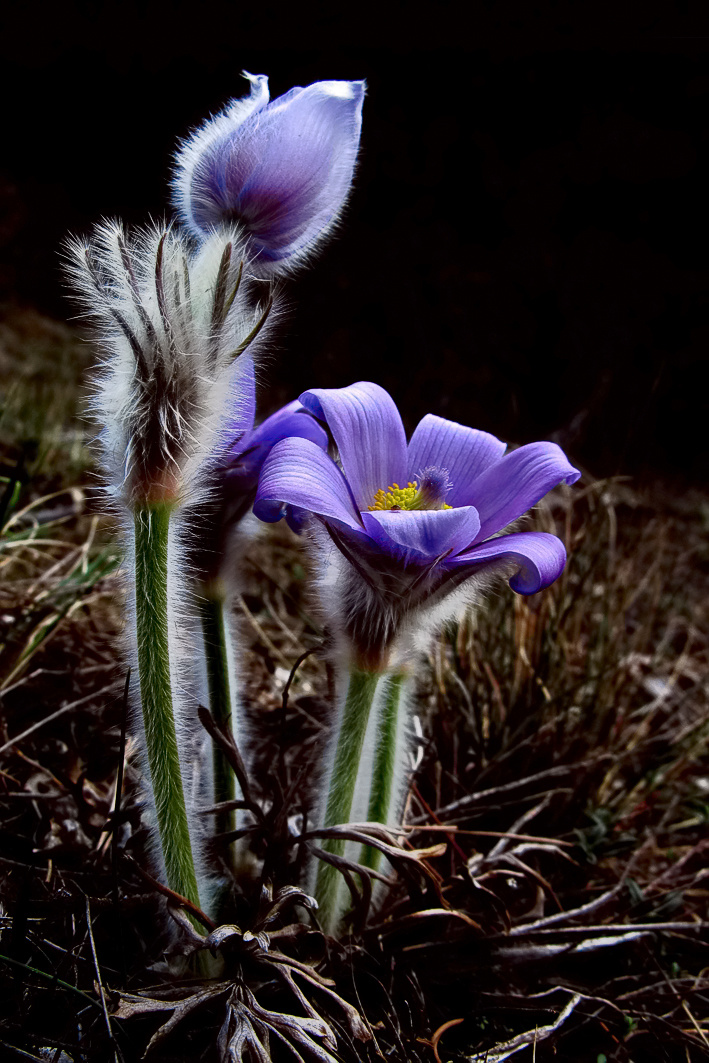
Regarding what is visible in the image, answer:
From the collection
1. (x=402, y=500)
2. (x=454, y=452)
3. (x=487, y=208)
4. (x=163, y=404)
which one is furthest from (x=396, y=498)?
(x=487, y=208)

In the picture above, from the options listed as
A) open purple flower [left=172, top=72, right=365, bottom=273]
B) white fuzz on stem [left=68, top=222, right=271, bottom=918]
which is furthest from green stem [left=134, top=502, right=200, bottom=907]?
open purple flower [left=172, top=72, right=365, bottom=273]

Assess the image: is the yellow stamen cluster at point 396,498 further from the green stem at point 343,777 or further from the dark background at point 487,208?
the dark background at point 487,208

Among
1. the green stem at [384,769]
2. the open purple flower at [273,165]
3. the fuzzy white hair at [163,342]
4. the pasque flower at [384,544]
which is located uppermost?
the open purple flower at [273,165]

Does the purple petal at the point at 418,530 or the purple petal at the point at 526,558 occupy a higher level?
the purple petal at the point at 418,530

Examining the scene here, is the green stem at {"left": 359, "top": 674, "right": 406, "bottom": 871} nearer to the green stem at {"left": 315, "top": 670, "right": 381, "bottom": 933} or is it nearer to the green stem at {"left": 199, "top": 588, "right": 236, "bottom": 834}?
the green stem at {"left": 315, "top": 670, "right": 381, "bottom": 933}

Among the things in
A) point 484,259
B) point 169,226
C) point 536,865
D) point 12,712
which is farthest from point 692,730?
point 484,259

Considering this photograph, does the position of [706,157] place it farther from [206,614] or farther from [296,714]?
[206,614]

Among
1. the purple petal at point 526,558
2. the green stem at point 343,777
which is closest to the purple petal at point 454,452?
the purple petal at point 526,558
